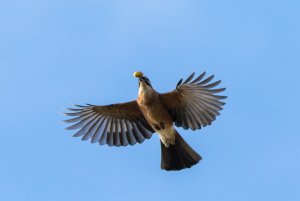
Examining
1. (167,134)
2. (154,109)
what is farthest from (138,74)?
(167,134)

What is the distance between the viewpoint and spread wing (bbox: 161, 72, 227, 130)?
19.4 meters

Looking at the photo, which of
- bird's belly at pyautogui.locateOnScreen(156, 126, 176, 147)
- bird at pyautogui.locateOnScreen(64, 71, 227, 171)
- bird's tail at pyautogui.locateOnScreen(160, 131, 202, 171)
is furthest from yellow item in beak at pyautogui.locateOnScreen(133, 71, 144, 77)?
bird's tail at pyautogui.locateOnScreen(160, 131, 202, 171)

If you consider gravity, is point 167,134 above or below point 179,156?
above

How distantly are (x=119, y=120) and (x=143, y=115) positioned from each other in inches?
23.7

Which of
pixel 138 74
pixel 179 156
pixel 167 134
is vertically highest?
pixel 138 74

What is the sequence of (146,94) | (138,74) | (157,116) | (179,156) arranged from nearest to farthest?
1. (146,94)
2. (157,116)
3. (138,74)
4. (179,156)

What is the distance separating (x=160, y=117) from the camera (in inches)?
786

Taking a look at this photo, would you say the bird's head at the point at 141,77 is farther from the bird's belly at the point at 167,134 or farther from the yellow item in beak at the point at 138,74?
the bird's belly at the point at 167,134

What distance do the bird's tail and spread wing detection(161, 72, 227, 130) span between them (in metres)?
0.41

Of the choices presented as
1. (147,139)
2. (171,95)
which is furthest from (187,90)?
(147,139)

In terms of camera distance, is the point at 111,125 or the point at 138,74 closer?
the point at 138,74

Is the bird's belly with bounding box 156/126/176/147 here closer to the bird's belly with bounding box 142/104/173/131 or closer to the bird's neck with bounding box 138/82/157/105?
the bird's belly with bounding box 142/104/173/131

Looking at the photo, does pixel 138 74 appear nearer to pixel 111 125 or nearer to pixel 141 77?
pixel 141 77

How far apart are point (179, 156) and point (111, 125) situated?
162cm
